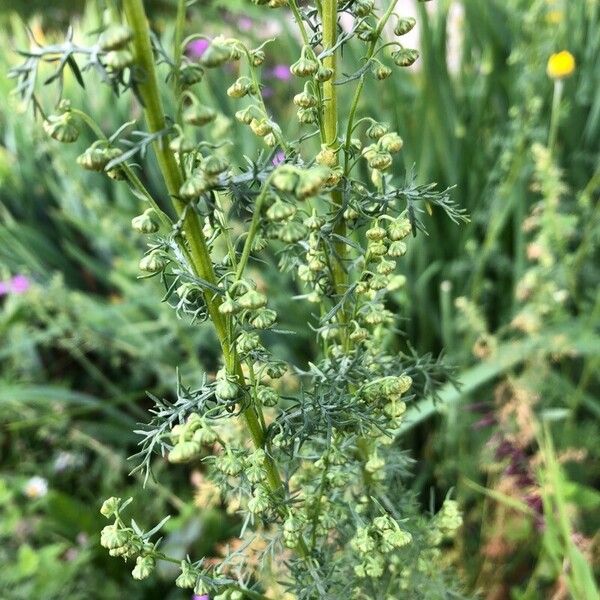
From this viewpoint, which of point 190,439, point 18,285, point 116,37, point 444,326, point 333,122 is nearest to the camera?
point 116,37

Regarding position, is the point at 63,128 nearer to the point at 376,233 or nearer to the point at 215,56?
the point at 215,56

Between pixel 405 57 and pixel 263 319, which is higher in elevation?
pixel 405 57

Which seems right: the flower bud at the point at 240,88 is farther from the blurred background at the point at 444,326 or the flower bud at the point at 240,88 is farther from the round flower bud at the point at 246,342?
the blurred background at the point at 444,326

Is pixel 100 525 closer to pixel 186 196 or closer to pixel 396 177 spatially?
pixel 396 177

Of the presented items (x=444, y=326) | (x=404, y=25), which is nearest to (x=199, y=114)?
(x=404, y=25)

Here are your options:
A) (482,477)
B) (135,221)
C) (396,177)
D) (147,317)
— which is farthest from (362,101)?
(135,221)

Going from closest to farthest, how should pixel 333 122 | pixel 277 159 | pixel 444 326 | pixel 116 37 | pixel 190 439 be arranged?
pixel 116 37 < pixel 190 439 < pixel 333 122 < pixel 277 159 < pixel 444 326

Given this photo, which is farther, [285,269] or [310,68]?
[285,269]
